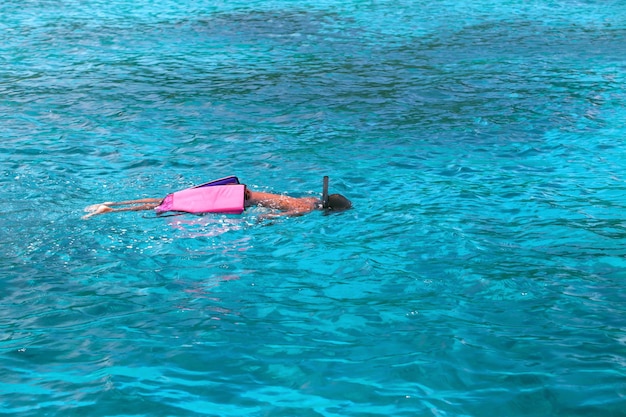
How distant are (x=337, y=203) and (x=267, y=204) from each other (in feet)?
2.83

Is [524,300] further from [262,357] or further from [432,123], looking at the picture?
[432,123]

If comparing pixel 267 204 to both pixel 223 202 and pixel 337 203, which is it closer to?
pixel 223 202

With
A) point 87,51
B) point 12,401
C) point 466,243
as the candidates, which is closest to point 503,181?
point 466,243

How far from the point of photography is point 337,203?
8.86m

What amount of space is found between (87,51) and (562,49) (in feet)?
38.2

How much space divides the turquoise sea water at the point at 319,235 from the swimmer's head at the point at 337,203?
0.15m

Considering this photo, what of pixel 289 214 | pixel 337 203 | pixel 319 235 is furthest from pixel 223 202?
pixel 337 203

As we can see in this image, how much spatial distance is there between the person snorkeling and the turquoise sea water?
19 cm

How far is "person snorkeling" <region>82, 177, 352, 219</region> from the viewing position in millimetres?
8430

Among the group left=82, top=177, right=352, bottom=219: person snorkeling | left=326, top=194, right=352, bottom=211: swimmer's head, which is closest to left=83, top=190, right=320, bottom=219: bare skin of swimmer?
left=82, top=177, right=352, bottom=219: person snorkeling

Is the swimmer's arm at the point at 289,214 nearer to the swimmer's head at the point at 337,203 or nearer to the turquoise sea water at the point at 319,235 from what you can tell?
the turquoise sea water at the point at 319,235

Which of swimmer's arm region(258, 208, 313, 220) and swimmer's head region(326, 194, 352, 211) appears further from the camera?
swimmer's head region(326, 194, 352, 211)

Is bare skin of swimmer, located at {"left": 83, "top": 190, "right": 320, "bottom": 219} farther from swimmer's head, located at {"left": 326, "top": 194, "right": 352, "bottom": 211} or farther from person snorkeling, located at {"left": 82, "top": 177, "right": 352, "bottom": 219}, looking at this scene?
swimmer's head, located at {"left": 326, "top": 194, "right": 352, "bottom": 211}

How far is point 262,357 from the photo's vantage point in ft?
18.9
